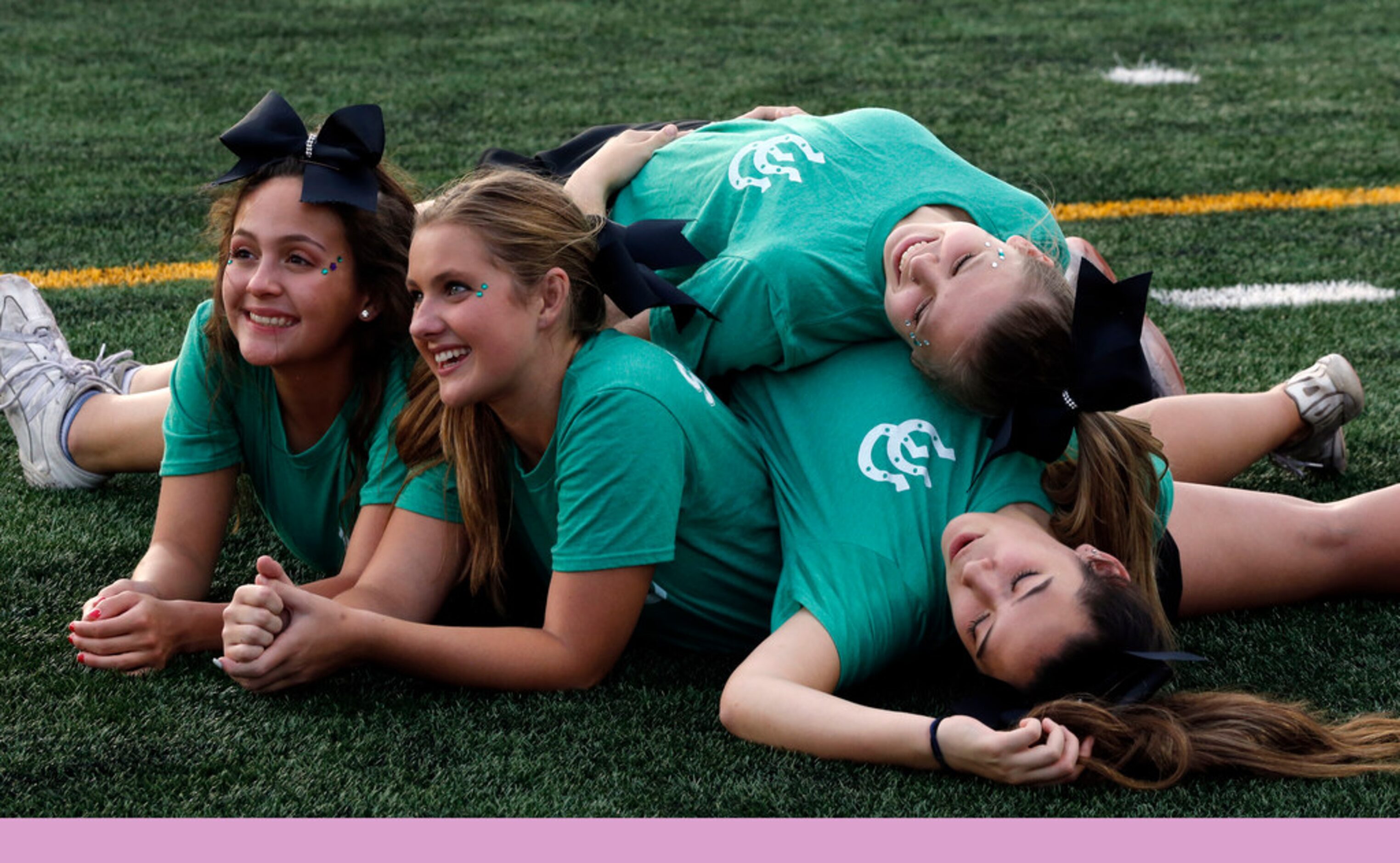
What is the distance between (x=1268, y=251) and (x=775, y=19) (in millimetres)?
3589

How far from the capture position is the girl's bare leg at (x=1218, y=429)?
8.99 feet

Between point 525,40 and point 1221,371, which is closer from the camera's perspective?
point 1221,371

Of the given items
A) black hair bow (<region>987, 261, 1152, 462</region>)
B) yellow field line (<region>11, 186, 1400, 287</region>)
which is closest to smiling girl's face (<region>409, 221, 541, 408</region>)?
black hair bow (<region>987, 261, 1152, 462</region>)

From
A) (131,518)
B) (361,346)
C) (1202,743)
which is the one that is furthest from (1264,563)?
(131,518)

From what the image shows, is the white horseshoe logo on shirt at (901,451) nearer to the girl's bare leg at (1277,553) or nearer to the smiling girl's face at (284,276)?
the girl's bare leg at (1277,553)

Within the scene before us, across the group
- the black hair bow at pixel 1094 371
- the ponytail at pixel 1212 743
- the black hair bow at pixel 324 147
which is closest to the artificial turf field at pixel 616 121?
the ponytail at pixel 1212 743

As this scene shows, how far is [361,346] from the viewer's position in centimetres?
248

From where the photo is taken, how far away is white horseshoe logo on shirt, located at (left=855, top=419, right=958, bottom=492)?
223cm

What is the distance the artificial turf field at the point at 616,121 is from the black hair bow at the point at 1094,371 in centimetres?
36

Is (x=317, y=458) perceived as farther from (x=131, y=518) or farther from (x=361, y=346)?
(x=131, y=518)

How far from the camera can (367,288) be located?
2.42 meters

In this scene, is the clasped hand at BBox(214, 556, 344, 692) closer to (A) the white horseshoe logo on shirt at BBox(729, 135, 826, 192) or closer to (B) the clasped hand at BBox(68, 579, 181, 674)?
(B) the clasped hand at BBox(68, 579, 181, 674)

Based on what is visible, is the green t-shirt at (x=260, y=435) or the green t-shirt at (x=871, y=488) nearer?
the green t-shirt at (x=871, y=488)

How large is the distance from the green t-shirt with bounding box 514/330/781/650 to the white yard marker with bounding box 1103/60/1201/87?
442 centimetres
